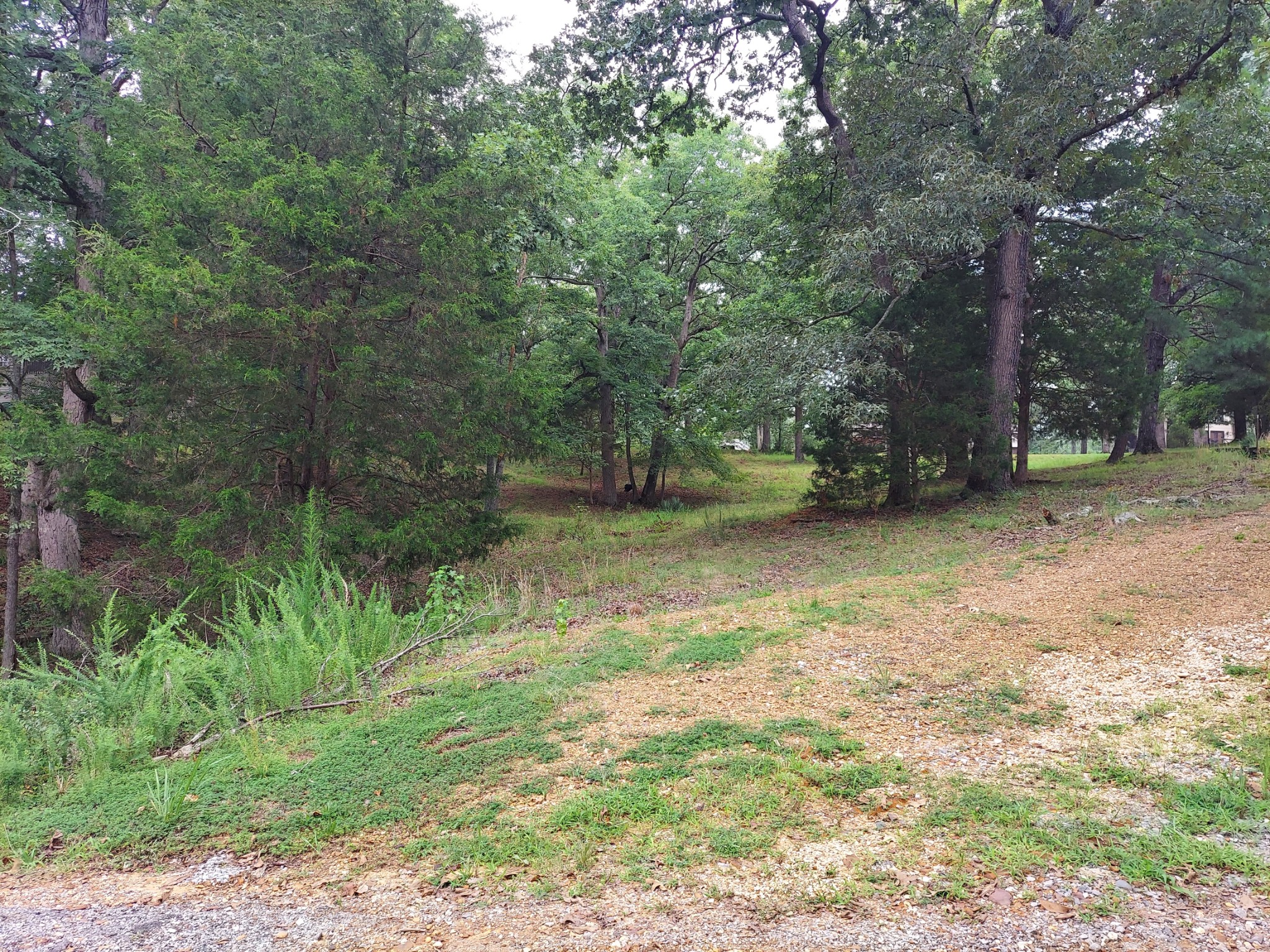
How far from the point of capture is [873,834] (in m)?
2.73

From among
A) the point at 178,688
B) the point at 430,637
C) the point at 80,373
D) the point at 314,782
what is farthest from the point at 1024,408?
the point at 80,373

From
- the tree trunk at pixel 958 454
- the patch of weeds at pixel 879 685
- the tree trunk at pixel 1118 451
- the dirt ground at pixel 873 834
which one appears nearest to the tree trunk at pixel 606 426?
the tree trunk at pixel 958 454

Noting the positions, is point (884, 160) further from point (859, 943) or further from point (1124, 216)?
point (859, 943)

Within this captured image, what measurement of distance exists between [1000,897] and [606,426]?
17.7 metres

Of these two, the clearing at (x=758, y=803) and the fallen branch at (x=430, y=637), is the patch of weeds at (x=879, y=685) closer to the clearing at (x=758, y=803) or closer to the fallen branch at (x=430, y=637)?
the clearing at (x=758, y=803)

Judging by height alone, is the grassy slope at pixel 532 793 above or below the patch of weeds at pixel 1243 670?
Result: below

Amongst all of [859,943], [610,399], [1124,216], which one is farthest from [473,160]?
[1124,216]

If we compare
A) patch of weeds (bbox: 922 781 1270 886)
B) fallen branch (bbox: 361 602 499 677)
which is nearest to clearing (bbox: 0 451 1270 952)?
patch of weeds (bbox: 922 781 1270 886)

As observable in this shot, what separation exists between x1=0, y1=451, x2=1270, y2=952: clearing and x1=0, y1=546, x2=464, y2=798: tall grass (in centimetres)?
39

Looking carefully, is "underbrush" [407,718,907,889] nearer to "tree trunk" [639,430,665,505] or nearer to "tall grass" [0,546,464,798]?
"tall grass" [0,546,464,798]

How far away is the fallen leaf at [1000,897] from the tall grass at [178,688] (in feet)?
12.4

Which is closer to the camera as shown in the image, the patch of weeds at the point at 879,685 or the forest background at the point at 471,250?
the patch of weeds at the point at 879,685

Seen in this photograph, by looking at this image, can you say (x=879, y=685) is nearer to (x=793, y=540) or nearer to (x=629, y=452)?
(x=793, y=540)

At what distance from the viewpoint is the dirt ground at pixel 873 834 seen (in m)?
2.22
